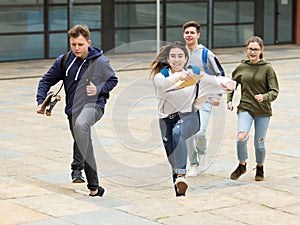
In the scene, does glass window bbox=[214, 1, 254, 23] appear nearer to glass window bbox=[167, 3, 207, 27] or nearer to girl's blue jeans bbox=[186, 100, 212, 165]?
glass window bbox=[167, 3, 207, 27]

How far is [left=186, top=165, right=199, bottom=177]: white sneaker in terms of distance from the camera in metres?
9.24

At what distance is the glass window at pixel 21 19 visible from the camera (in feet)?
75.3

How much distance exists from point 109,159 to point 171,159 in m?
2.24

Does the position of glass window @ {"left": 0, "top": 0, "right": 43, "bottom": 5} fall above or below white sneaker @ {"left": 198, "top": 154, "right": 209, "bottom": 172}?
above

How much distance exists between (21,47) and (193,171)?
1505 centimetres

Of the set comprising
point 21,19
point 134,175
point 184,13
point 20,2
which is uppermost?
point 20,2

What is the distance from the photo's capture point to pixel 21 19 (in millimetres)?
23297

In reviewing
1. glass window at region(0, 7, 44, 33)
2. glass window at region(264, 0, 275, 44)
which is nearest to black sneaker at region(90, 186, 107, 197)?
glass window at region(0, 7, 44, 33)

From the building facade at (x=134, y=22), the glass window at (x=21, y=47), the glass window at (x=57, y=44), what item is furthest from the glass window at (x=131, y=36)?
the glass window at (x=21, y=47)

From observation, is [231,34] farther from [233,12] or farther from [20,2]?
[20,2]

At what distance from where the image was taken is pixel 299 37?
1170 inches

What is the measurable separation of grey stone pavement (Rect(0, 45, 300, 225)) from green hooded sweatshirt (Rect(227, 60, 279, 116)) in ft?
2.69

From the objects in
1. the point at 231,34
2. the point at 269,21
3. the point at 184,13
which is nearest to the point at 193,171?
the point at 184,13

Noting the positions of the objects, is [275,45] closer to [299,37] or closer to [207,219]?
[299,37]
